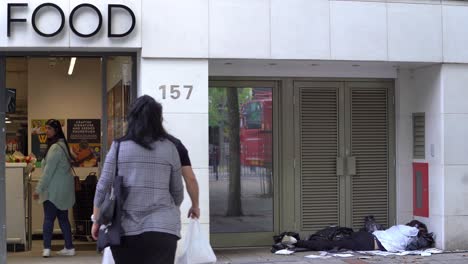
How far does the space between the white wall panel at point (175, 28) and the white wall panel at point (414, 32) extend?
8.27 feet

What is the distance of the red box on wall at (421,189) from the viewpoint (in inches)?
364

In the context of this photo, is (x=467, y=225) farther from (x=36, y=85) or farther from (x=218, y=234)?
(x=36, y=85)

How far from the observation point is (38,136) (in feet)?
36.3

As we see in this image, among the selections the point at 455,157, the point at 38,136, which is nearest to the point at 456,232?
the point at 455,157

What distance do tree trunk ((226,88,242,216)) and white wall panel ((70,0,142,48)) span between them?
1.80 meters

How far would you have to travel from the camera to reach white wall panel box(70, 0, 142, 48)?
7957 mm

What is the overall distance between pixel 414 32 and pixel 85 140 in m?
5.56

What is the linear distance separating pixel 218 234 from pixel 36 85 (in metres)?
4.20

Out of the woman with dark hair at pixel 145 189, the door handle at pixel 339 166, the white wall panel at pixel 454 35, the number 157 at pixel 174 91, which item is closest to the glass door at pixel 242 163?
the door handle at pixel 339 166

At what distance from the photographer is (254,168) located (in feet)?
31.0

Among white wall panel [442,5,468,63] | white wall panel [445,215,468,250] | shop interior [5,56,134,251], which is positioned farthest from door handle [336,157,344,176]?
shop interior [5,56,134,251]

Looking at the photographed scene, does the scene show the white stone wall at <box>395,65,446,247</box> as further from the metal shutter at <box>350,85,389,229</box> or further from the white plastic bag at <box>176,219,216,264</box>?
the white plastic bag at <box>176,219,216,264</box>

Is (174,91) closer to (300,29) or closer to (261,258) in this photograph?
(300,29)

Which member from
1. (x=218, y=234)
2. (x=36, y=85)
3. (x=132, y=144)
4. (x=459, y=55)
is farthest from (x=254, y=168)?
(x=132, y=144)
